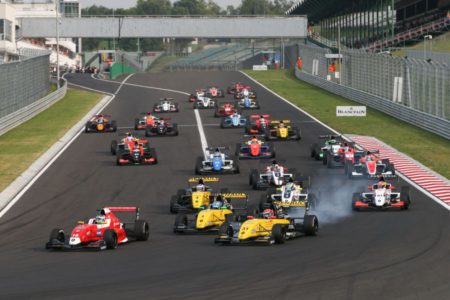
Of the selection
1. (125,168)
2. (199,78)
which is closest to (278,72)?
(199,78)

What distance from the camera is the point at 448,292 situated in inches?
731

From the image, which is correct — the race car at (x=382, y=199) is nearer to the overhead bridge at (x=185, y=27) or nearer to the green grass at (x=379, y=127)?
the green grass at (x=379, y=127)

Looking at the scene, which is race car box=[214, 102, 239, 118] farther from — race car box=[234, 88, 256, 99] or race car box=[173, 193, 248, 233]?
race car box=[173, 193, 248, 233]

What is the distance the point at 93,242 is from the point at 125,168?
17.2 metres

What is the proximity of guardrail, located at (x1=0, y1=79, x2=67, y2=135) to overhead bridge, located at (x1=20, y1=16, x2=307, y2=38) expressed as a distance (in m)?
54.7

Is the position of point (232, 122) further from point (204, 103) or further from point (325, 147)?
point (325, 147)

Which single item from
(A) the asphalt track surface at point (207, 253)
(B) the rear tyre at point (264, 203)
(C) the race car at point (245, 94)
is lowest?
(A) the asphalt track surface at point (207, 253)

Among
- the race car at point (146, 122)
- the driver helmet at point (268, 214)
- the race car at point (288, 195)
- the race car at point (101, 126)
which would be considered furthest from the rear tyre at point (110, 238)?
the race car at point (101, 126)

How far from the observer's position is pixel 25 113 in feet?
216

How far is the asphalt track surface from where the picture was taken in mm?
19359

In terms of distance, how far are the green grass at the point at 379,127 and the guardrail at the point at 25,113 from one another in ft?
58.2

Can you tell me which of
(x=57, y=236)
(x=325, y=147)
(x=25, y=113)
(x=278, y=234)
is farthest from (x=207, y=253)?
(x=25, y=113)

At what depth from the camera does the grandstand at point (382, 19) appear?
112812 millimetres

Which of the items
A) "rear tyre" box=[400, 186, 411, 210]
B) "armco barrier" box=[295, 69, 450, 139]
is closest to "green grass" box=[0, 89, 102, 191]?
"rear tyre" box=[400, 186, 411, 210]
